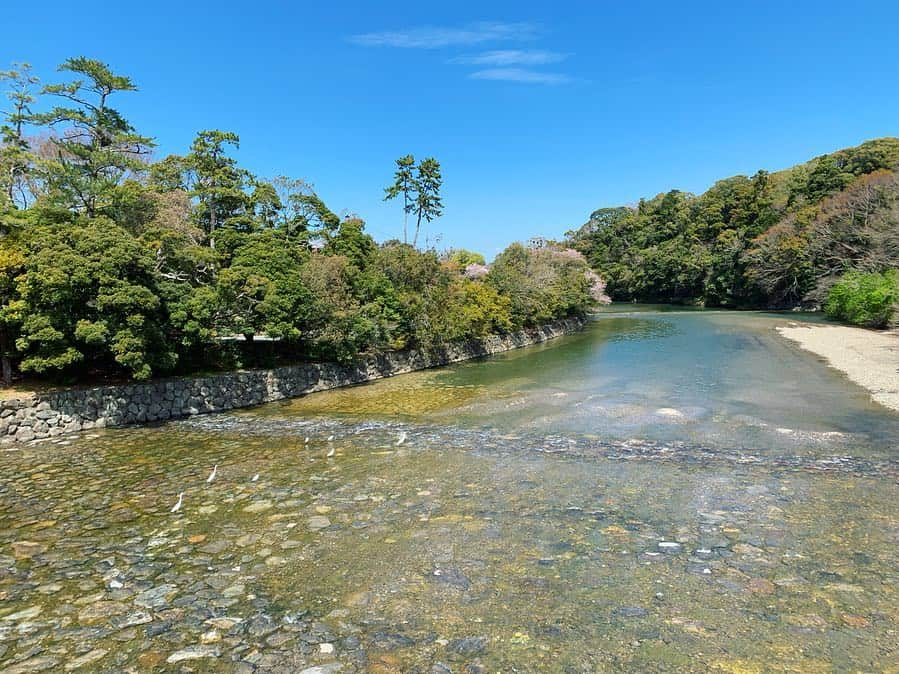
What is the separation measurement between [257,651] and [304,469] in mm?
6623

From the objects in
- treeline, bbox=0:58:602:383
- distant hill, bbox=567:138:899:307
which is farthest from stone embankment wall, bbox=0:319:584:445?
distant hill, bbox=567:138:899:307

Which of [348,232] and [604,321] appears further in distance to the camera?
[604,321]

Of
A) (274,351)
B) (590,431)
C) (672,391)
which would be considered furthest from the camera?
(274,351)

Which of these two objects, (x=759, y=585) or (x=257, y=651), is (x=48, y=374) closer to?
(x=257, y=651)

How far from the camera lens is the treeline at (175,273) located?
15.9 meters

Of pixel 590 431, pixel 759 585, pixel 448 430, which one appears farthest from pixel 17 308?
pixel 759 585

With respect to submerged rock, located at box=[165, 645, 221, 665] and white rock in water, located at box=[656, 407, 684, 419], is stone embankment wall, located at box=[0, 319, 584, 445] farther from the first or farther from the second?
white rock in water, located at box=[656, 407, 684, 419]

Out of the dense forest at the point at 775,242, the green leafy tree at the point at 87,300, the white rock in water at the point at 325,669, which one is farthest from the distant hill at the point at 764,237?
the white rock in water at the point at 325,669

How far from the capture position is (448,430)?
15836mm

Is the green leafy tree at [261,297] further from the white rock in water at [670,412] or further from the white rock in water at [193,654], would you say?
the white rock in water at [193,654]

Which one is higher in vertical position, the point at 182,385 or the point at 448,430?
the point at 182,385

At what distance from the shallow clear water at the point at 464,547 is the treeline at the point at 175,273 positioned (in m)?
3.82

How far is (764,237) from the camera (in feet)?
227

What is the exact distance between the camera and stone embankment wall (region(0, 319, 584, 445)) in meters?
15.4
